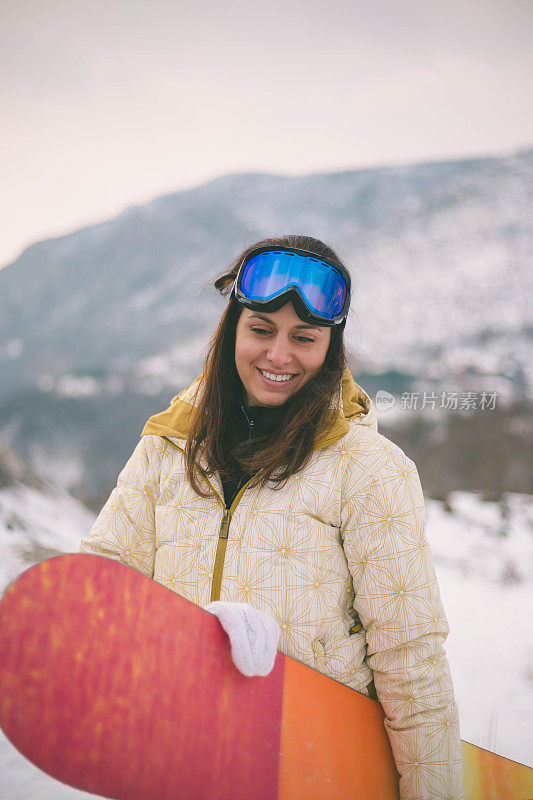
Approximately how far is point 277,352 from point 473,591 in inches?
163

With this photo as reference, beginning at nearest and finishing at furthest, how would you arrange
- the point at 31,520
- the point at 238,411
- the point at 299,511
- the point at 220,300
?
1. the point at 299,511
2. the point at 238,411
3. the point at 31,520
4. the point at 220,300

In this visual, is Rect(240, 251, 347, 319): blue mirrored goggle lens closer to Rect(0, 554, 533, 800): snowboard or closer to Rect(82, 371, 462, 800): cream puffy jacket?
Rect(82, 371, 462, 800): cream puffy jacket

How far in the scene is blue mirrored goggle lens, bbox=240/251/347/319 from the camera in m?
1.20

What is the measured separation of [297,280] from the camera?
121cm

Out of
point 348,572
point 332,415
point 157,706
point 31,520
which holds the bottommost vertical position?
point 157,706

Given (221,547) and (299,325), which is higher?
(299,325)

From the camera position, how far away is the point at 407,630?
1.02m

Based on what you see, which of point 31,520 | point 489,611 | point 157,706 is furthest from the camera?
point 31,520

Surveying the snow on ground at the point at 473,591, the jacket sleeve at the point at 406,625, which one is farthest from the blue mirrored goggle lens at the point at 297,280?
the snow on ground at the point at 473,591

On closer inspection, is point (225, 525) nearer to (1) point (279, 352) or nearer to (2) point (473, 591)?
(1) point (279, 352)

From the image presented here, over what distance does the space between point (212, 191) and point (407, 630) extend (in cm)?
3558

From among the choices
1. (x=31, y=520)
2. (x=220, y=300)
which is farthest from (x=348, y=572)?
(x=220, y=300)

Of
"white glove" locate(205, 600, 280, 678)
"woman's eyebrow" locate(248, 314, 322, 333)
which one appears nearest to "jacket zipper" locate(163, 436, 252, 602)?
"white glove" locate(205, 600, 280, 678)

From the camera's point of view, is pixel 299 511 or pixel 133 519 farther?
pixel 133 519
